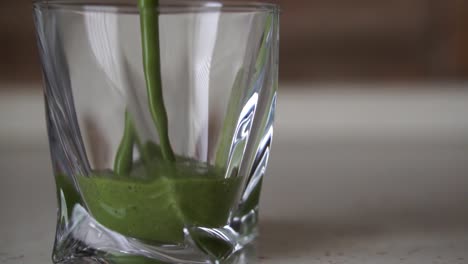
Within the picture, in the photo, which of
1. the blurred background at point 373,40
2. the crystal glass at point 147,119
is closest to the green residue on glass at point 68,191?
the crystal glass at point 147,119

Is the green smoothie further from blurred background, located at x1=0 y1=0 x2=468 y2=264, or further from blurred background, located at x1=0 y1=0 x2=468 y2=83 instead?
blurred background, located at x1=0 y1=0 x2=468 y2=83

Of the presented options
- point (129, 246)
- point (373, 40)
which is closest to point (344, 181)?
point (129, 246)

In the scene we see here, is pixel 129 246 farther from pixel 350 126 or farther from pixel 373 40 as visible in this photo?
pixel 373 40

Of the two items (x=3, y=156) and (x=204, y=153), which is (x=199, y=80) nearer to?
(x=204, y=153)

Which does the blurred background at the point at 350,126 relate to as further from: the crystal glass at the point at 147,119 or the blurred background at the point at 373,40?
the crystal glass at the point at 147,119

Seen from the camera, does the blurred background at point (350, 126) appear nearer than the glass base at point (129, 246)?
No

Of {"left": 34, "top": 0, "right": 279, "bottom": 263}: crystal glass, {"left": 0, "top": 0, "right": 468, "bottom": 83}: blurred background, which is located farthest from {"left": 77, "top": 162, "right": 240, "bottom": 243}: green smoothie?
{"left": 0, "top": 0, "right": 468, "bottom": 83}: blurred background

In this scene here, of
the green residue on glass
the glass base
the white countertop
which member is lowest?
the white countertop
